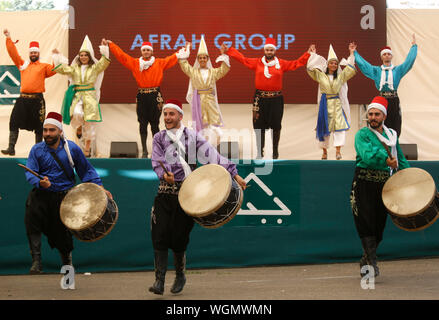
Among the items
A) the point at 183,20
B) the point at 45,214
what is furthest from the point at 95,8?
the point at 45,214

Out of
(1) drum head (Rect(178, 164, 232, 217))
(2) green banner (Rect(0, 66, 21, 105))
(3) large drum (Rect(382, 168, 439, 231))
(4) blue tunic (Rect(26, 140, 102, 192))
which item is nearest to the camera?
(1) drum head (Rect(178, 164, 232, 217))

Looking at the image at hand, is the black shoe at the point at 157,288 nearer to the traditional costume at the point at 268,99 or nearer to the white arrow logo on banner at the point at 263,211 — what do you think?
the white arrow logo on banner at the point at 263,211

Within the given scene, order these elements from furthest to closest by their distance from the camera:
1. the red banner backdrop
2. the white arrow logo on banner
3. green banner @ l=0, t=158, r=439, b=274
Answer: the red banner backdrop, the white arrow logo on banner, green banner @ l=0, t=158, r=439, b=274

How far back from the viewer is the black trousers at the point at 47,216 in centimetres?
615

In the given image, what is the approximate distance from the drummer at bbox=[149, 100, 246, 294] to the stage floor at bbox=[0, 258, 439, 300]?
1.11 ft

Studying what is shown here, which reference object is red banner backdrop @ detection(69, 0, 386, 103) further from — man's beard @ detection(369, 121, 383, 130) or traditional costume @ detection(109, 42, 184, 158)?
man's beard @ detection(369, 121, 383, 130)

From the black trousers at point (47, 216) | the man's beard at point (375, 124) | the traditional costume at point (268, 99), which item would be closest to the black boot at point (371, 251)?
the man's beard at point (375, 124)

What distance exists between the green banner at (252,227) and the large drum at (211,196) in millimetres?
2287

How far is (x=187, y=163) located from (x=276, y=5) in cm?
655

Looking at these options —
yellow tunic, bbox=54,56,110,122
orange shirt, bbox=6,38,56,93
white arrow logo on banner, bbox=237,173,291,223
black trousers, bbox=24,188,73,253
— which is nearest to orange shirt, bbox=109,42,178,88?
yellow tunic, bbox=54,56,110,122

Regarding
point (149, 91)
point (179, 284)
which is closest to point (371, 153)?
point (179, 284)

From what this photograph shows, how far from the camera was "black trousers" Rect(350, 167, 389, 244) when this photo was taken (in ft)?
20.7

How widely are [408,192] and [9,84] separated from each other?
7894 mm

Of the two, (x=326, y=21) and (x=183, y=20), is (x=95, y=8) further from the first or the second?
(x=326, y=21)
